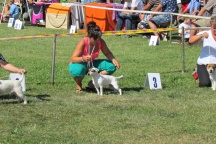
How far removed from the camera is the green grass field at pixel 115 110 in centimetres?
609

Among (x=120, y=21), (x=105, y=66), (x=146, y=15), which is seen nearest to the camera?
(x=105, y=66)

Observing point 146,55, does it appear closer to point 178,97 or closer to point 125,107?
point 178,97

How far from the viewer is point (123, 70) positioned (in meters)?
11.1

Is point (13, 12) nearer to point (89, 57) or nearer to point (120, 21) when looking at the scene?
point (120, 21)

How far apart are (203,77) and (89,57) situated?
6.25ft

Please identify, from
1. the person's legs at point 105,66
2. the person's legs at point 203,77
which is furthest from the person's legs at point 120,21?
the person's legs at point 105,66

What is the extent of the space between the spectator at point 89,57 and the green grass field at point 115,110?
0.31m

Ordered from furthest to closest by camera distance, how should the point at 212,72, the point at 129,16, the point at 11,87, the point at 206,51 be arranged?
the point at 129,16 → the point at 206,51 → the point at 212,72 → the point at 11,87

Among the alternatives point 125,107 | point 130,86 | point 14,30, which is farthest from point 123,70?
point 14,30

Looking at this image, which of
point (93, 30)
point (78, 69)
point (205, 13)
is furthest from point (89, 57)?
point (205, 13)

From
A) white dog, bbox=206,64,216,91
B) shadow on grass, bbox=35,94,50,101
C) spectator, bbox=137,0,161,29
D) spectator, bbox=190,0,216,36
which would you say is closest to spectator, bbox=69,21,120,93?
shadow on grass, bbox=35,94,50,101

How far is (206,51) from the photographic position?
927 centimetres

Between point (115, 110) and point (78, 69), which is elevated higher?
point (78, 69)

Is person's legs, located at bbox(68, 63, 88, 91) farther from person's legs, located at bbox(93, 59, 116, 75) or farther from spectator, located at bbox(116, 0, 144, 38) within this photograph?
spectator, located at bbox(116, 0, 144, 38)
